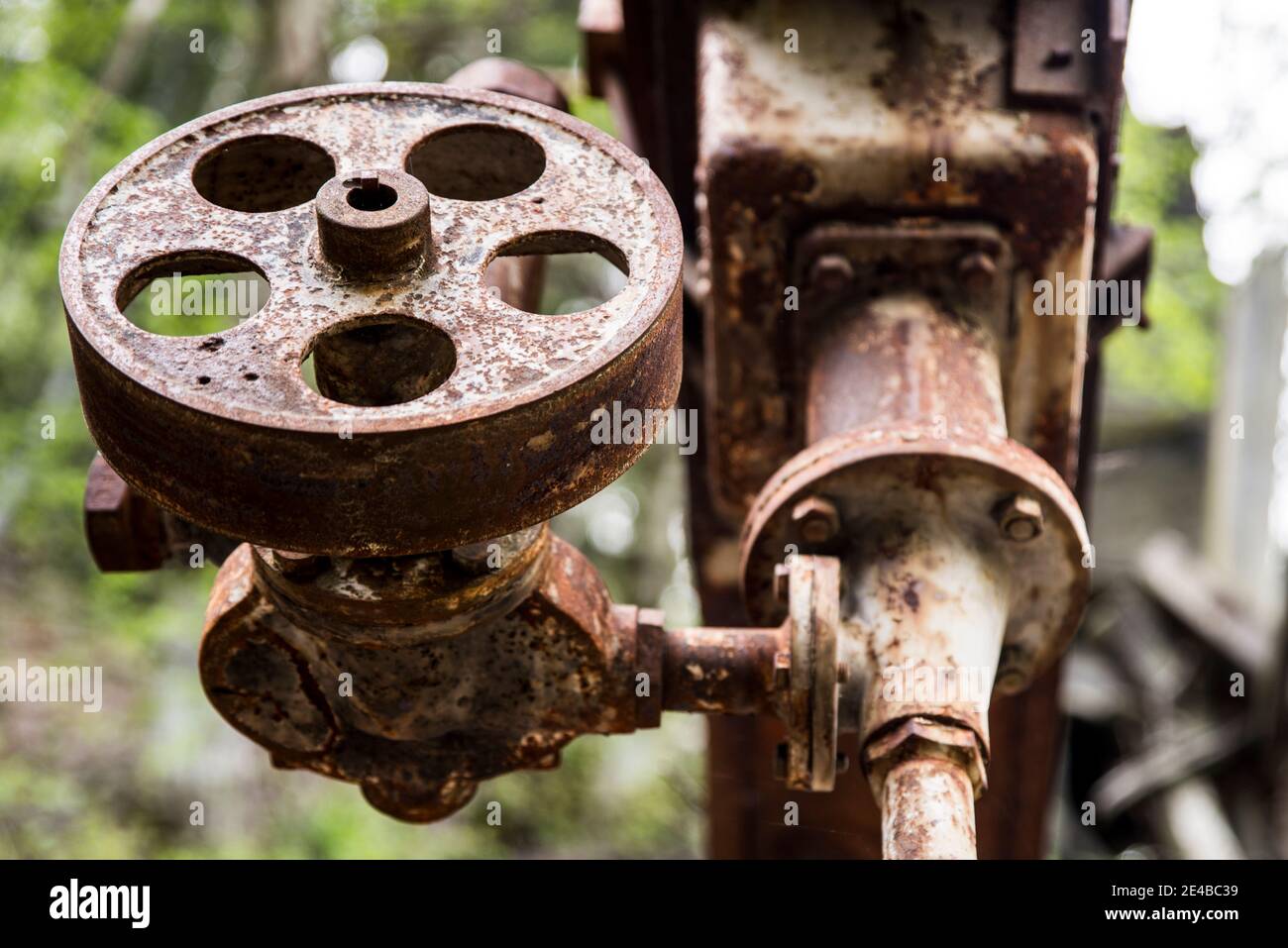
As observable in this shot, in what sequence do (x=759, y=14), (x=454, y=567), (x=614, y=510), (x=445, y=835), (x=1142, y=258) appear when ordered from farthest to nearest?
(x=614, y=510)
(x=445, y=835)
(x=1142, y=258)
(x=759, y=14)
(x=454, y=567)

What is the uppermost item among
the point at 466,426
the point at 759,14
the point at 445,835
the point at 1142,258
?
the point at 759,14

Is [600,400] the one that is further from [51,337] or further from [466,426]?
[51,337]

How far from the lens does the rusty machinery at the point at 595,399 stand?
175 centimetres

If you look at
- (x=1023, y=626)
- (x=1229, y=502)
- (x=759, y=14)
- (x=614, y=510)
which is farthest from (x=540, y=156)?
(x=614, y=510)

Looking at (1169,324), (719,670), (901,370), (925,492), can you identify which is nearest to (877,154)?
(901,370)

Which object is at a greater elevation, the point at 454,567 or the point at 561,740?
the point at 454,567

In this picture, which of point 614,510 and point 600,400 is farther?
point 614,510

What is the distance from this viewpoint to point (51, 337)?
30.7ft

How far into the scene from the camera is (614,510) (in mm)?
12156

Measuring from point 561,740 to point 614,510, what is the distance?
382 inches

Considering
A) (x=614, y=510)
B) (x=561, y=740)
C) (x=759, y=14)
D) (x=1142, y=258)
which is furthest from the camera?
(x=614, y=510)

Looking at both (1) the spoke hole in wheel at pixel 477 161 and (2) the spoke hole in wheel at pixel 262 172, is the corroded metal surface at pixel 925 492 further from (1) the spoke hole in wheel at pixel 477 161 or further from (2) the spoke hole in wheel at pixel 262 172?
(2) the spoke hole in wheel at pixel 262 172

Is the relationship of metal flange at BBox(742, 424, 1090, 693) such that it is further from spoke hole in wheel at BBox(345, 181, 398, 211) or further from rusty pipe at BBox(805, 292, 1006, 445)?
spoke hole in wheel at BBox(345, 181, 398, 211)

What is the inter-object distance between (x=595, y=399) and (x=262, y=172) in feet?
2.66
